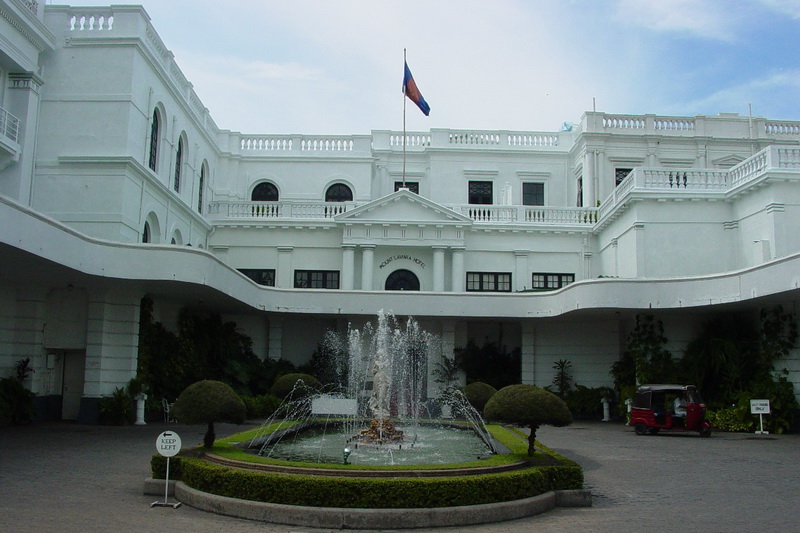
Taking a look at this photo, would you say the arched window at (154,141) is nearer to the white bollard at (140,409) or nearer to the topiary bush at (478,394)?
the white bollard at (140,409)

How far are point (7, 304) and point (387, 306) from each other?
13.0 m

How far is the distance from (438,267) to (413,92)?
27.5ft

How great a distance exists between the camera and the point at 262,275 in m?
33.7

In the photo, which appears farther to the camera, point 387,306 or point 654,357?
point 387,306

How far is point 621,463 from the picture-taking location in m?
15.5

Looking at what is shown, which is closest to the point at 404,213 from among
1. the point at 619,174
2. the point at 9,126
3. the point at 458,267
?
the point at 458,267

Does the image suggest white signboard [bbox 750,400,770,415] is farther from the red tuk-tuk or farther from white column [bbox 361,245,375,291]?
white column [bbox 361,245,375,291]

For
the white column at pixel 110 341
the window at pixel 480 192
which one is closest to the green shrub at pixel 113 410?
the white column at pixel 110 341

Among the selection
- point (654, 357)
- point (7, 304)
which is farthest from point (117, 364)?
point (654, 357)

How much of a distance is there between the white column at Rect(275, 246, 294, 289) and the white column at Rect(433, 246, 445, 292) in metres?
6.63

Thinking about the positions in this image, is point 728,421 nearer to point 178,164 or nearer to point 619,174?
point 619,174

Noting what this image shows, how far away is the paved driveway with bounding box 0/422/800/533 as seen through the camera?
962 cm

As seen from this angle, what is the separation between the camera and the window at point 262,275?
33656 millimetres

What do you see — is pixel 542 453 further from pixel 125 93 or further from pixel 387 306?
pixel 125 93
